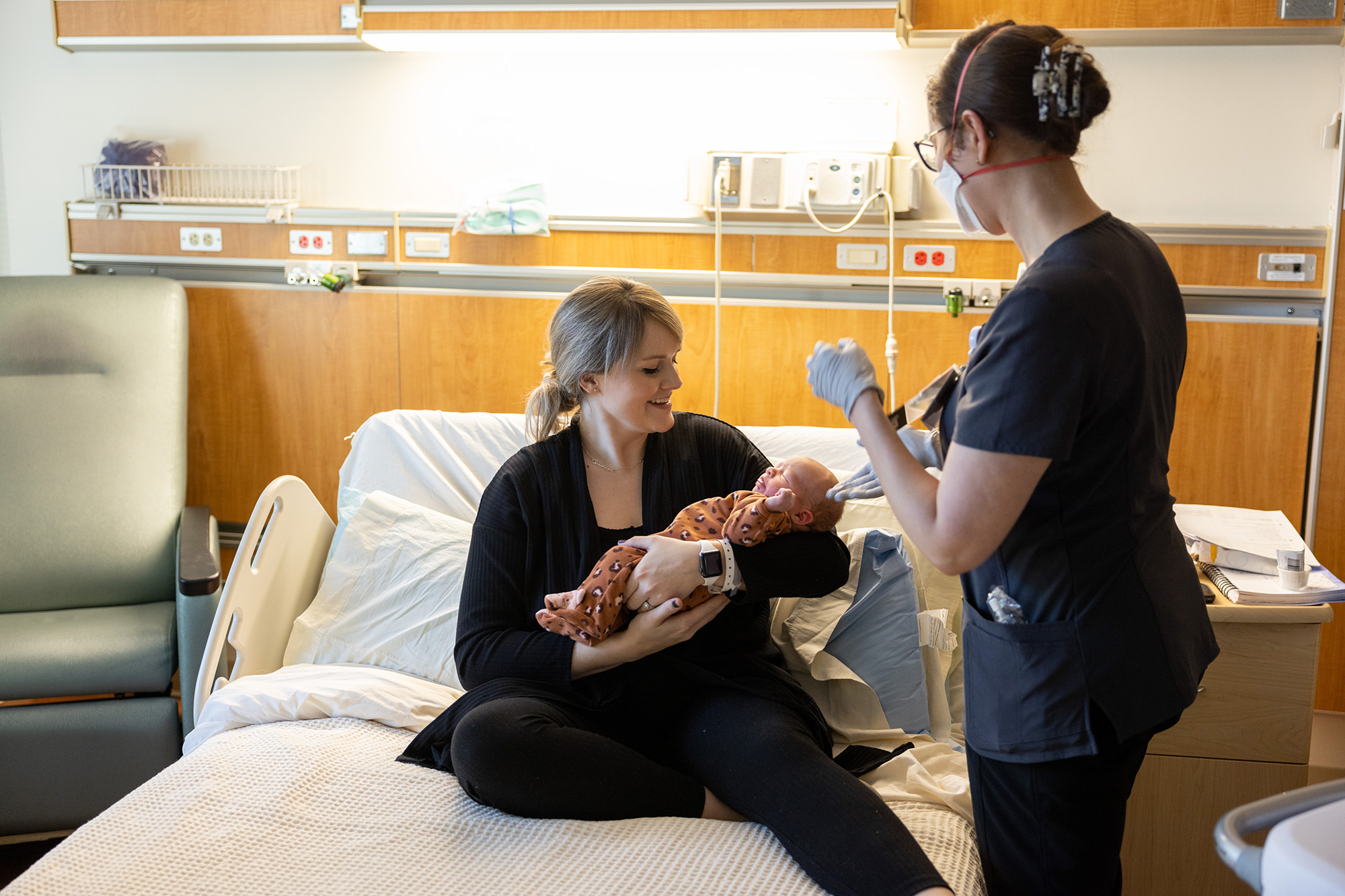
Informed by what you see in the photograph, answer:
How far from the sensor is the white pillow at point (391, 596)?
2021 mm

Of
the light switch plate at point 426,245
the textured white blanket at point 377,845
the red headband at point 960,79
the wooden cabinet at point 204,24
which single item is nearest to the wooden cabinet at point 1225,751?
the textured white blanket at point 377,845

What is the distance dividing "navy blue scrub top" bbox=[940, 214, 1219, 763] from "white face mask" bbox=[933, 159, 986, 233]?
14 centimetres

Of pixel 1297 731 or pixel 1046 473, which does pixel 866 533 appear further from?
pixel 1046 473

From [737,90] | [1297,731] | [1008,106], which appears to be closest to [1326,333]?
[1297,731]

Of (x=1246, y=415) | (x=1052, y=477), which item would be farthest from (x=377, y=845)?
(x=1246, y=415)

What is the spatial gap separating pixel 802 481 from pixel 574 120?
1.69 m

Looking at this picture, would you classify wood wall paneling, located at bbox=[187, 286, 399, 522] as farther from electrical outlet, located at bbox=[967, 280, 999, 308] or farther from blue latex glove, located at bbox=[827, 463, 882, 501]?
blue latex glove, located at bbox=[827, 463, 882, 501]

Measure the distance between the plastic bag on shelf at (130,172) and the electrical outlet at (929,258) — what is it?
2181 mm

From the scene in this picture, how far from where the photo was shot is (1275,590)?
175cm

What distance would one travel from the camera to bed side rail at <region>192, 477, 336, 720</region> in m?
1.98

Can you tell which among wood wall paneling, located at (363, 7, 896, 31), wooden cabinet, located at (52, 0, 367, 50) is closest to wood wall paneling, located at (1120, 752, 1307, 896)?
wood wall paneling, located at (363, 7, 896, 31)

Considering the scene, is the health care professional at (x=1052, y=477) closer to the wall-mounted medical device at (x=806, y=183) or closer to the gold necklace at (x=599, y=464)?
the gold necklace at (x=599, y=464)

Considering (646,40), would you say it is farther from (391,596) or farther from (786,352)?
(391,596)

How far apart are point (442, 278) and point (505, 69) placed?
61 cm
